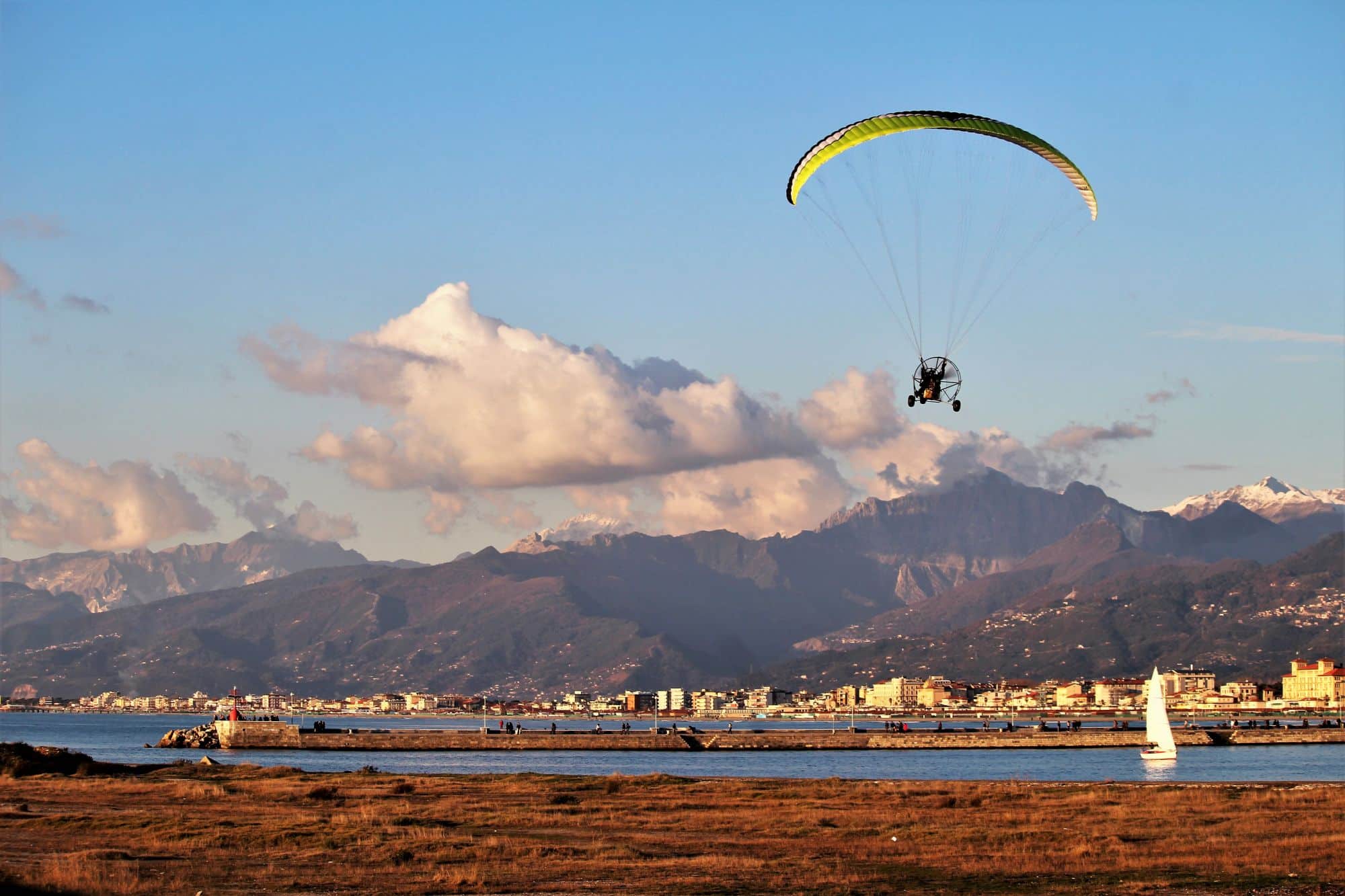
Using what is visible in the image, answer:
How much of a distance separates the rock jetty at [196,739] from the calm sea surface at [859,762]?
2.53m

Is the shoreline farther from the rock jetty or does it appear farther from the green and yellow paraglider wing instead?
the rock jetty

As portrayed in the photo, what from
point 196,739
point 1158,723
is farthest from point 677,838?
point 196,739

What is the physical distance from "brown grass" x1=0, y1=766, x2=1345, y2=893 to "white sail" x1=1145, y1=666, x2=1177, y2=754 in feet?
169

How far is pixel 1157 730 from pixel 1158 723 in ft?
2.63

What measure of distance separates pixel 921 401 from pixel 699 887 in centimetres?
2482

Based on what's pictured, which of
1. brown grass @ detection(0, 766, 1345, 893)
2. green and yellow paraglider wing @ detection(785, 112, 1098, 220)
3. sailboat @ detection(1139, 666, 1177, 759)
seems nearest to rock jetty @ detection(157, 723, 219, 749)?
brown grass @ detection(0, 766, 1345, 893)

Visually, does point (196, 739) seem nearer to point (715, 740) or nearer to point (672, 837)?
point (715, 740)

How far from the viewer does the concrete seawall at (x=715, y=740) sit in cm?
14100

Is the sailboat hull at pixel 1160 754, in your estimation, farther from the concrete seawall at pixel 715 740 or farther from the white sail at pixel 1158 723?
the concrete seawall at pixel 715 740

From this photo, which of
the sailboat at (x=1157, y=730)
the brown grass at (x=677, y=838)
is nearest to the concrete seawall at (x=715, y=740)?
the sailboat at (x=1157, y=730)

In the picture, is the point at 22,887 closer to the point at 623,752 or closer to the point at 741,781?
the point at 741,781

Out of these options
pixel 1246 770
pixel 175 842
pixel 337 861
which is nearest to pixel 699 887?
pixel 337 861

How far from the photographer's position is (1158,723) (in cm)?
11569

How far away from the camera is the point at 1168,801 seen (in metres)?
54.7
